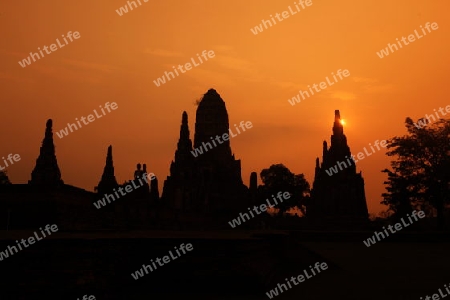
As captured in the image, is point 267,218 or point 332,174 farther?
point 267,218

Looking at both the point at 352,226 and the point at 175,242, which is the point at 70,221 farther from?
the point at 352,226

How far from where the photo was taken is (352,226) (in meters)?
36.9

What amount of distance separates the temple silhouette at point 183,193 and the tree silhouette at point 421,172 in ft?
12.6

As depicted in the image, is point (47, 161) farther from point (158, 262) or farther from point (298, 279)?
point (158, 262)

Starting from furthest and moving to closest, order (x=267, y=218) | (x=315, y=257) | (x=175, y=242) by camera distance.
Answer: (x=267, y=218)
(x=315, y=257)
(x=175, y=242)

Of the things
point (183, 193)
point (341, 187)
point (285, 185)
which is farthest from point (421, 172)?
point (285, 185)

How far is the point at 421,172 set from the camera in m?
36.5

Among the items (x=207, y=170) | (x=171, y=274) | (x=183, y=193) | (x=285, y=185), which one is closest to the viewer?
(x=171, y=274)

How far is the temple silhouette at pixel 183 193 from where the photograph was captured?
15727mm

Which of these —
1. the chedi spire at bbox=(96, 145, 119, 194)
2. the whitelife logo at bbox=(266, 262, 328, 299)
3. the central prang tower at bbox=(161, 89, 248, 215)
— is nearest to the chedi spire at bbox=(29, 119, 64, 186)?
the chedi spire at bbox=(96, 145, 119, 194)

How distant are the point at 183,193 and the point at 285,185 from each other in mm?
34506

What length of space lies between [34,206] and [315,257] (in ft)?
29.8

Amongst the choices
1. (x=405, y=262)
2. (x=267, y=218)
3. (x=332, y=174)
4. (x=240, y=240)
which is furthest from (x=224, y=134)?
(x=240, y=240)

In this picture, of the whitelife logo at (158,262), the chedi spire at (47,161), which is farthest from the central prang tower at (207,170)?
the whitelife logo at (158,262)
